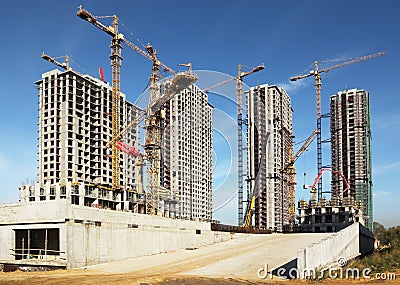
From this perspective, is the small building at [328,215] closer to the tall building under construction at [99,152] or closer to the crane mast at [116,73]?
the tall building under construction at [99,152]

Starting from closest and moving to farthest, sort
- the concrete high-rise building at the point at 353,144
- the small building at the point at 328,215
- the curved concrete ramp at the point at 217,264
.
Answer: the curved concrete ramp at the point at 217,264 < the small building at the point at 328,215 < the concrete high-rise building at the point at 353,144

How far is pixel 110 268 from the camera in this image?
104 ft

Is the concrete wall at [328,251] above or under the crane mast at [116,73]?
under

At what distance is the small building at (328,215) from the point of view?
93938mm

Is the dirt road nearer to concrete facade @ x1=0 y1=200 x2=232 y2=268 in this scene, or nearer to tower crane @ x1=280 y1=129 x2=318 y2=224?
concrete facade @ x1=0 y1=200 x2=232 y2=268

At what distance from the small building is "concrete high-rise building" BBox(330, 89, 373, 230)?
19945 millimetres

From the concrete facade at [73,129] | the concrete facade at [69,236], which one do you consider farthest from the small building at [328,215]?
the concrete facade at [69,236]

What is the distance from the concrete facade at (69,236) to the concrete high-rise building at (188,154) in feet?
273

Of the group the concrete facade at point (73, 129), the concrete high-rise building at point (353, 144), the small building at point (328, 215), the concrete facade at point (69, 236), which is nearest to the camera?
the concrete facade at point (69, 236)

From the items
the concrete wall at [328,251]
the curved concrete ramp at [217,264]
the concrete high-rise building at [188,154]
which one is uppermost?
the concrete high-rise building at [188,154]

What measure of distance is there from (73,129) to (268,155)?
53.7 metres

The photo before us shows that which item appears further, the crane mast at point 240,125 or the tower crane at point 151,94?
the crane mast at point 240,125

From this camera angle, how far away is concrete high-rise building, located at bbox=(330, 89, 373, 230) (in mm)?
120312

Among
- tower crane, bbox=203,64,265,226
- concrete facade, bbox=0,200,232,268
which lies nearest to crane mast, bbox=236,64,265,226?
tower crane, bbox=203,64,265,226
